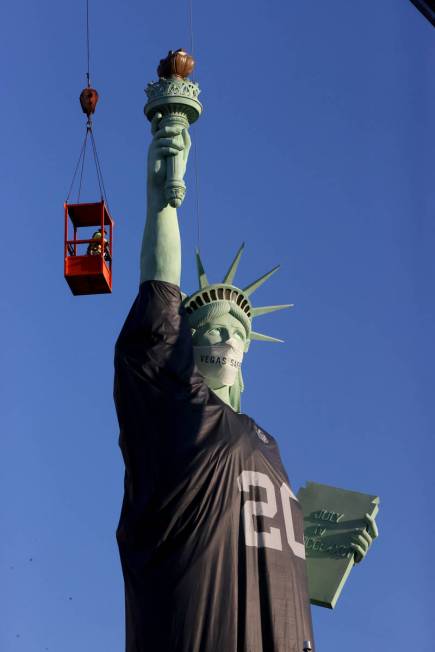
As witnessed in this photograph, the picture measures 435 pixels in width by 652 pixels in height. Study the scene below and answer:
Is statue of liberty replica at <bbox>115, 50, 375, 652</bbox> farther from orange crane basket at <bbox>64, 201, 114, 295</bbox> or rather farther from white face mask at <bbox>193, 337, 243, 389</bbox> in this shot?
orange crane basket at <bbox>64, 201, 114, 295</bbox>

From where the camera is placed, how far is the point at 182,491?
17.3 meters

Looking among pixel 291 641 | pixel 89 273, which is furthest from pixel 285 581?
pixel 89 273

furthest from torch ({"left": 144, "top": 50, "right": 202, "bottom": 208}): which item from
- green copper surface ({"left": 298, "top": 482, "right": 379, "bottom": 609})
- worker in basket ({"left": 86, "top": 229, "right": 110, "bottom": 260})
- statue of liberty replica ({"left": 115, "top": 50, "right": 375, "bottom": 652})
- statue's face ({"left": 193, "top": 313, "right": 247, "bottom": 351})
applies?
worker in basket ({"left": 86, "top": 229, "right": 110, "bottom": 260})

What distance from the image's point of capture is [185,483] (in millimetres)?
17281

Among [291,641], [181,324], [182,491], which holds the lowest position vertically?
[291,641]

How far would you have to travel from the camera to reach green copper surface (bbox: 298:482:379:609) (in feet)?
62.6

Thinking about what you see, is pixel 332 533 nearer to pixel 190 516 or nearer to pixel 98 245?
pixel 190 516

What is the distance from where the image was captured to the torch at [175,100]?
714 inches

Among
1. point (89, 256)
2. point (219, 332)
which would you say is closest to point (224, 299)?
point (219, 332)

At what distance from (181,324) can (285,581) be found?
2.50 meters

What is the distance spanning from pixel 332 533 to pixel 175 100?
4.56 metres

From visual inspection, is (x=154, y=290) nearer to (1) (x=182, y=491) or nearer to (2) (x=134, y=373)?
(2) (x=134, y=373)

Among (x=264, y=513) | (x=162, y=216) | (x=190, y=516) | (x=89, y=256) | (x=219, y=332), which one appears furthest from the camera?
(x=89, y=256)

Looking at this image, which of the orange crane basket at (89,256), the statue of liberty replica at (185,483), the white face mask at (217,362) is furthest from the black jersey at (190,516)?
the orange crane basket at (89,256)
